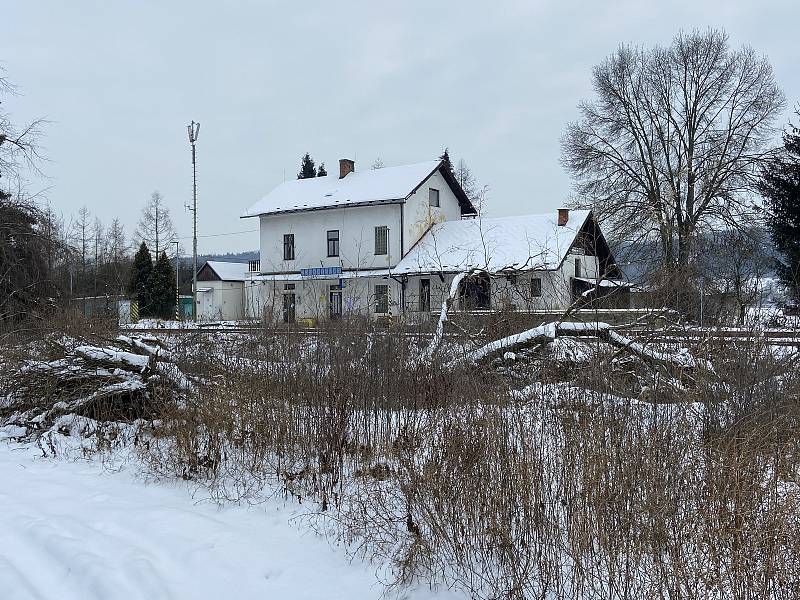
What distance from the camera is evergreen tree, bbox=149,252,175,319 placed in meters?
45.1

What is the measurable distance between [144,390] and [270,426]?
3030 mm

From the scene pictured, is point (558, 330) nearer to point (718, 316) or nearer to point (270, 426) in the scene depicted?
point (718, 316)

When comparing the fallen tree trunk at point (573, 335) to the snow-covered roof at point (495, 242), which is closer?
the fallen tree trunk at point (573, 335)

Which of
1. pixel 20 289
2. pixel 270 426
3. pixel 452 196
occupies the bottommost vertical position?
pixel 270 426

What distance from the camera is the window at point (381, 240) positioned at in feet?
116

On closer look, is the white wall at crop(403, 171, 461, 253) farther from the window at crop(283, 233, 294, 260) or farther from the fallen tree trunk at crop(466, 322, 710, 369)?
the fallen tree trunk at crop(466, 322, 710, 369)

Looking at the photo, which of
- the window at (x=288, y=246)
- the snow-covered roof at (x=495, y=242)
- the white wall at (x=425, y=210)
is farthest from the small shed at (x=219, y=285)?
the snow-covered roof at (x=495, y=242)

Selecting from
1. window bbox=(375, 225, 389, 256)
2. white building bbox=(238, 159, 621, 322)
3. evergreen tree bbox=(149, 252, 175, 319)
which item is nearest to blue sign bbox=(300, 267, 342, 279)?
white building bbox=(238, 159, 621, 322)

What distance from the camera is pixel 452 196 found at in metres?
38.5

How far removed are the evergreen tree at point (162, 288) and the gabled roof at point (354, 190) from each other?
35.6ft

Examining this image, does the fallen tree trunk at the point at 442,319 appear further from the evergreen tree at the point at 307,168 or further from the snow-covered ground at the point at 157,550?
the evergreen tree at the point at 307,168

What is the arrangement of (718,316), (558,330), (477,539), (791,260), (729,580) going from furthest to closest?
(791,260) → (558,330) → (718,316) → (477,539) → (729,580)

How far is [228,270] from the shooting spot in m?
58.8

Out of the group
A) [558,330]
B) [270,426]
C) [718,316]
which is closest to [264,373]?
[270,426]
